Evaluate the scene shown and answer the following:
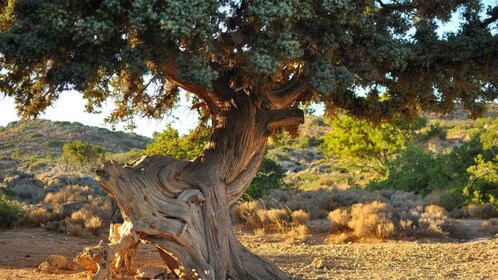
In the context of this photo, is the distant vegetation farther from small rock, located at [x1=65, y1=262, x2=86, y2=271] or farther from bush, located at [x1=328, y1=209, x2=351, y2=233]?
small rock, located at [x1=65, y1=262, x2=86, y2=271]

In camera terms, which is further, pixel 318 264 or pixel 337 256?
pixel 337 256

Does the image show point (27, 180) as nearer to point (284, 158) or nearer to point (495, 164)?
point (495, 164)

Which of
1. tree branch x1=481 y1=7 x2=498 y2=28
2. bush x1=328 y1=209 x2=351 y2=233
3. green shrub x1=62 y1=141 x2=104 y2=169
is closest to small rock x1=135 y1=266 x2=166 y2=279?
tree branch x1=481 y1=7 x2=498 y2=28

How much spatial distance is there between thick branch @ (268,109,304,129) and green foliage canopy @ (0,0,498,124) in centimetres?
36

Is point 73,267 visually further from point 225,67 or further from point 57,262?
point 225,67

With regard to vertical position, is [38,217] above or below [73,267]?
above

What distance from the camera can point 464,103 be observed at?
10.5m

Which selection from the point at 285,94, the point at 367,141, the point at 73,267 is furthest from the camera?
the point at 367,141

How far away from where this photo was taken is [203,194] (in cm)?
879

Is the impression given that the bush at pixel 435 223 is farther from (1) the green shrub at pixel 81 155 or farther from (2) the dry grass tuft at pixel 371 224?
(1) the green shrub at pixel 81 155

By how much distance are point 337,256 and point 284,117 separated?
437cm

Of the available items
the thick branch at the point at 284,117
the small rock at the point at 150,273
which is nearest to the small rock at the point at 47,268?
the small rock at the point at 150,273

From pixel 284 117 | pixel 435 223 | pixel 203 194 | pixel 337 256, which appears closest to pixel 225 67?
pixel 284 117

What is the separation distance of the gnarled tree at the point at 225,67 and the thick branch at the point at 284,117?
2cm
